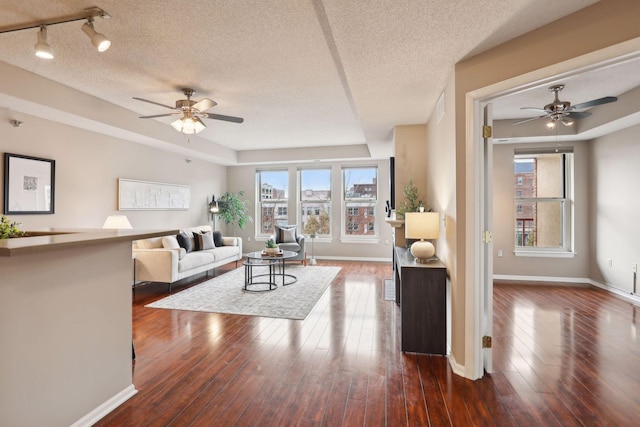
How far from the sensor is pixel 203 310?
404 cm

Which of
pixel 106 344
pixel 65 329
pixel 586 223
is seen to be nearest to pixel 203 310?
pixel 106 344

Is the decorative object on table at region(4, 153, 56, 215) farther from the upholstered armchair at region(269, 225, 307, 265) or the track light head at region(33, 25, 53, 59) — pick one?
the upholstered armchair at region(269, 225, 307, 265)

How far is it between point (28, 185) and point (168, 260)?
1923 mm

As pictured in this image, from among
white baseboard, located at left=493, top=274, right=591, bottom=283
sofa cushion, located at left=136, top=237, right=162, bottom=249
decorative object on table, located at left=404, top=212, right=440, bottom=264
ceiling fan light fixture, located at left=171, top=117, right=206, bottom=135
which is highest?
ceiling fan light fixture, located at left=171, top=117, right=206, bottom=135

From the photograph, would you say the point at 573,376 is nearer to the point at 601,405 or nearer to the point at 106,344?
the point at 601,405

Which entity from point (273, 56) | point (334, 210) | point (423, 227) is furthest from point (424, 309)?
point (334, 210)

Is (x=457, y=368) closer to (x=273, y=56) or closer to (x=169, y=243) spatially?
(x=273, y=56)

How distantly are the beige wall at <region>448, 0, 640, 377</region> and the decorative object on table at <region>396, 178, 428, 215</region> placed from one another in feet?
5.78

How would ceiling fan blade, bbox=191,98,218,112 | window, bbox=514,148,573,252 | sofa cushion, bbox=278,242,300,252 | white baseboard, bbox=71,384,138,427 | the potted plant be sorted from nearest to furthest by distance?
white baseboard, bbox=71,384,138,427, ceiling fan blade, bbox=191,98,218,112, the potted plant, window, bbox=514,148,573,252, sofa cushion, bbox=278,242,300,252

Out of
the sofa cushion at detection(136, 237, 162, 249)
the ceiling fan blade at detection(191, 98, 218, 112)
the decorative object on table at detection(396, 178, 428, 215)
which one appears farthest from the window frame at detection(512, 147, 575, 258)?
the sofa cushion at detection(136, 237, 162, 249)

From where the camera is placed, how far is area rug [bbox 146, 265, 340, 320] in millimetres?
3990

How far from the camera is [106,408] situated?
2.01m

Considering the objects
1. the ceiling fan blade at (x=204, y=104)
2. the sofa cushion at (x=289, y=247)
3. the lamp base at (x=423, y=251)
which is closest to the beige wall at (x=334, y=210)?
the sofa cushion at (x=289, y=247)

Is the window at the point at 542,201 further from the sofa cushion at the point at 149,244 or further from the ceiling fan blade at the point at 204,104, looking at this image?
the sofa cushion at the point at 149,244
